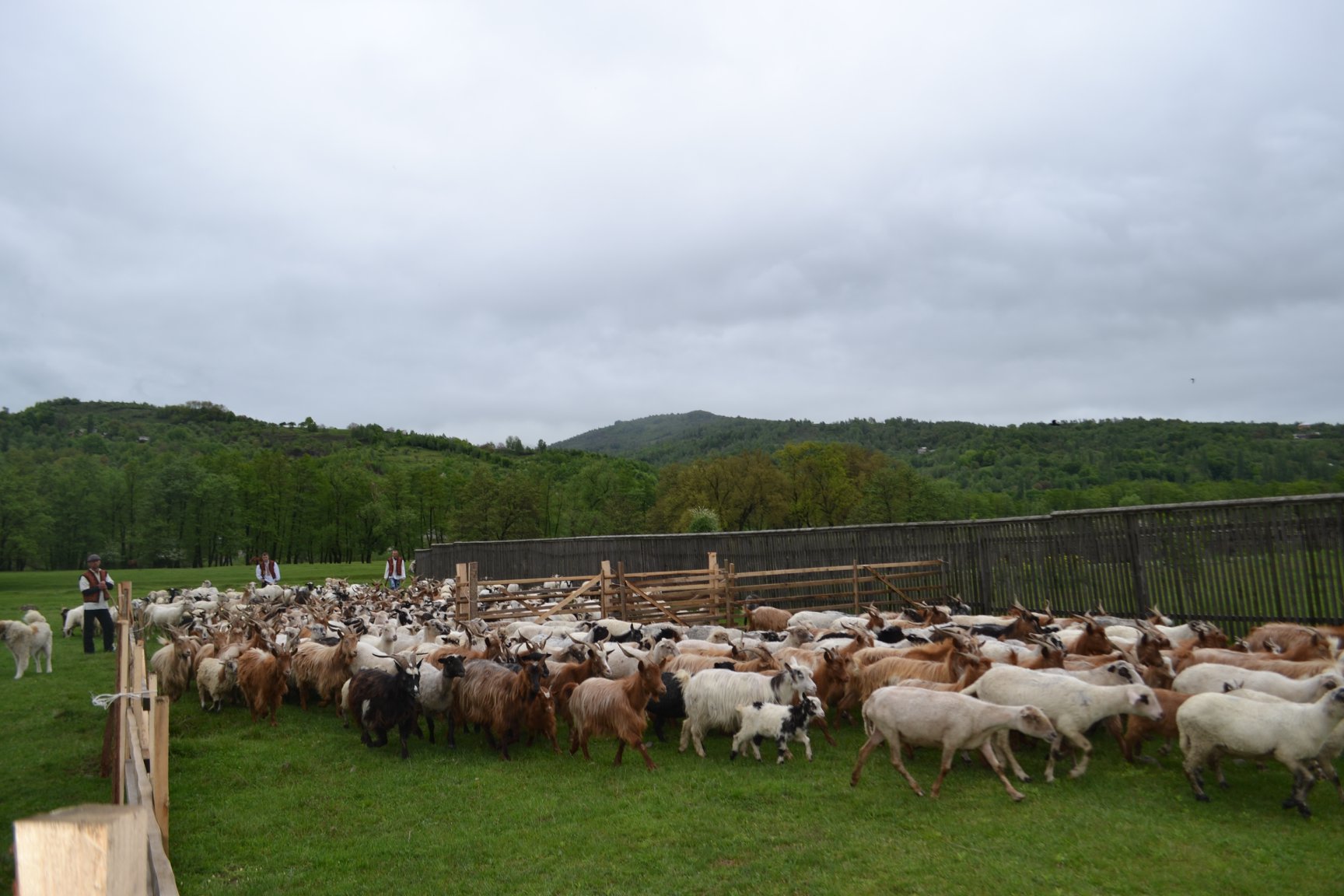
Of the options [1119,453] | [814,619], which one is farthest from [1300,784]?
[1119,453]

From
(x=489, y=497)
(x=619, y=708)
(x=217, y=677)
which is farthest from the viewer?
(x=489, y=497)

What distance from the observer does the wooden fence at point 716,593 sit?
19422 millimetres

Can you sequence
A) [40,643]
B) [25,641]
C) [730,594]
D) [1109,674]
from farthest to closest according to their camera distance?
1. [730,594]
2. [40,643]
3. [25,641]
4. [1109,674]

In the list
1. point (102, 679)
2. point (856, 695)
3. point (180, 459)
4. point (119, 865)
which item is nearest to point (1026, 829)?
point (856, 695)

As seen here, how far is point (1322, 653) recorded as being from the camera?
9.90 m

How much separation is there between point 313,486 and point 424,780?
78.4 m

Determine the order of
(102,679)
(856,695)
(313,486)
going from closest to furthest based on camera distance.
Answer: (856,695) → (102,679) → (313,486)

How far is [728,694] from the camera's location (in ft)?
32.7

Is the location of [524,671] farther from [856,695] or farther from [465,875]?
Result: [856,695]

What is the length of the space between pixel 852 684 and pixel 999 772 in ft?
9.61

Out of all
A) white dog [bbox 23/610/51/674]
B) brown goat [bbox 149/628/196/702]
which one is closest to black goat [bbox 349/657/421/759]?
brown goat [bbox 149/628/196/702]

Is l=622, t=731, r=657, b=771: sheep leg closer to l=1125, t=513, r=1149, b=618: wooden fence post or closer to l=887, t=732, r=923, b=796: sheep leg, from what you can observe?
l=887, t=732, r=923, b=796: sheep leg

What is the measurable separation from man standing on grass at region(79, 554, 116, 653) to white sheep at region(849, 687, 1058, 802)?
17.0 metres

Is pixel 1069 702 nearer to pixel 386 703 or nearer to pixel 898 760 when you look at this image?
pixel 898 760
